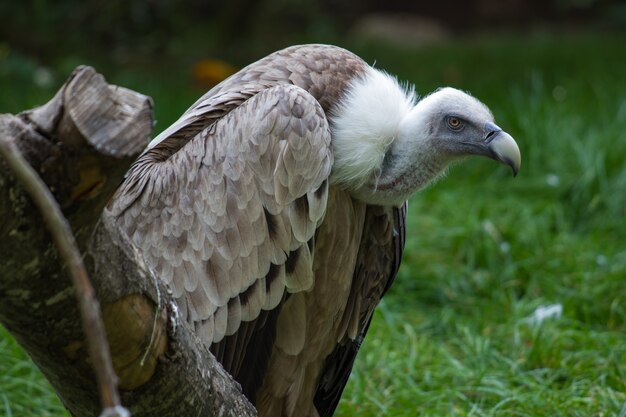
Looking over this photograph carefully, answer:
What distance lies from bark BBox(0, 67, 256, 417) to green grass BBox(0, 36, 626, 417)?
2.04m

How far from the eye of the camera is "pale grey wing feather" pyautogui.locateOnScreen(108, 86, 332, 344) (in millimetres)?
3508

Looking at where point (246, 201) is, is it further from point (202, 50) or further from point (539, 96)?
point (202, 50)

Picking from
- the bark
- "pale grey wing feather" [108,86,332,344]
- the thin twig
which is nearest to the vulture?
"pale grey wing feather" [108,86,332,344]

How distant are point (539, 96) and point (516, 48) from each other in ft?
12.4

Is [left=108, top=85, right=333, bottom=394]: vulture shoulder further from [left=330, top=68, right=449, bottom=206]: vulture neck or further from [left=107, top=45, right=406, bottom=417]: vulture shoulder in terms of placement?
[left=330, top=68, right=449, bottom=206]: vulture neck

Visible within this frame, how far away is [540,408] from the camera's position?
4344 mm

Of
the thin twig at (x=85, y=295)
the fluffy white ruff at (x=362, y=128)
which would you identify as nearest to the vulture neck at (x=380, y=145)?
the fluffy white ruff at (x=362, y=128)

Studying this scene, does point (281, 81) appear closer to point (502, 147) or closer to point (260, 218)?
point (260, 218)

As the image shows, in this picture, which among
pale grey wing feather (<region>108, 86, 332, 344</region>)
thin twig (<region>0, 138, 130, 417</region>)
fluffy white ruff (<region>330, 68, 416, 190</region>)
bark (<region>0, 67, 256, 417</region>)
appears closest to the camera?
thin twig (<region>0, 138, 130, 417</region>)

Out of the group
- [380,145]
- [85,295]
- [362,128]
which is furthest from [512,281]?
[85,295]

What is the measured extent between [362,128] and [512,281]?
2622 mm

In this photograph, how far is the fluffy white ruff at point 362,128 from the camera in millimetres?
3609

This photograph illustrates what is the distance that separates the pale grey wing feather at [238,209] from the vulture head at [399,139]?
0.14 metres

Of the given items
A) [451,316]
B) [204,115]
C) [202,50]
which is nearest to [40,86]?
[202,50]
